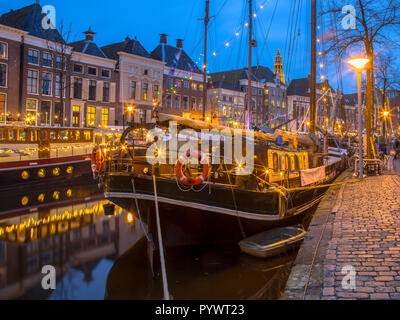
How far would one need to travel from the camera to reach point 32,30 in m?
35.6

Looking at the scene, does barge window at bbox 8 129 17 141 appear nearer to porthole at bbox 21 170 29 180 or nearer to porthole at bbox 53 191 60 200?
porthole at bbox 21 170 29 180

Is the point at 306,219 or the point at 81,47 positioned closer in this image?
the point at 306,219

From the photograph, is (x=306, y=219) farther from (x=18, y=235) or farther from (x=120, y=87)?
(x=120, y=87)

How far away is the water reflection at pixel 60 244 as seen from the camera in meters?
8.21

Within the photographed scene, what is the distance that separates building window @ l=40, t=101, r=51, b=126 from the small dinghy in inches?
1272

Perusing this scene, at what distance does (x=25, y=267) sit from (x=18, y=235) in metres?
3.34

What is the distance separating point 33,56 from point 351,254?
37.0 meters

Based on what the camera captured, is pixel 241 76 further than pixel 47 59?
Yes

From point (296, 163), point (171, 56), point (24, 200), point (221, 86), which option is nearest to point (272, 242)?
point (296, 163)

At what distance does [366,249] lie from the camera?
6.88m

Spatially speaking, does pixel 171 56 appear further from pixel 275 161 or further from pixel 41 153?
pixel 275 161
